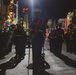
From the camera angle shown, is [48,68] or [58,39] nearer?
[48,68]

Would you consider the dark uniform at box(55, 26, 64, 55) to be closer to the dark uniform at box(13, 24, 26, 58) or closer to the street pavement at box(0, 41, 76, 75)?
the dark uniform at box(13, 24, 26, 58)

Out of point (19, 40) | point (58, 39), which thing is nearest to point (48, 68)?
point (19, 40)

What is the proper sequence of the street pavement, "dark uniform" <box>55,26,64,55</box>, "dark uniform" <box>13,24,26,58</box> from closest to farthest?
the street pavement → "dark uniform" <box>13,24,26,58</box> → "dark uniform" <box>55,26,64,55</box>

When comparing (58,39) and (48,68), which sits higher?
(58,39)

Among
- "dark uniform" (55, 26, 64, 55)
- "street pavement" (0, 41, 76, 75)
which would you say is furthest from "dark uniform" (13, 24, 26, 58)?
"dark uniform" (55, 26, 64, 55)

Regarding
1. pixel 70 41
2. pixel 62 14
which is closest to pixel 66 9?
pixel 62 14

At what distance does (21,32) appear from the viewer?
16.5m

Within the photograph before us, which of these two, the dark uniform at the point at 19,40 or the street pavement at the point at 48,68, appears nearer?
the street pavement at the point at 48,68

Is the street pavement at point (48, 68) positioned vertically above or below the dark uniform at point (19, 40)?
below

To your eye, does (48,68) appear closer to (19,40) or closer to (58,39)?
(19,40)

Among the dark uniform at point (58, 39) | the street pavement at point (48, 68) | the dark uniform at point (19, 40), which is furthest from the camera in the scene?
the dark uniform at point (58, 39)

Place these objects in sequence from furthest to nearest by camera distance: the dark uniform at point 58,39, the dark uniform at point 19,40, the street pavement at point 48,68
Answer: the dark uniform at point 58,39, the dark uniform at point 19,40, the street pavement at point 48,68

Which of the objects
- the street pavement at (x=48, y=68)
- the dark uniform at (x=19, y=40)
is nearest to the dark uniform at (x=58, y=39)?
the dark uniform at (x=19, y=40)

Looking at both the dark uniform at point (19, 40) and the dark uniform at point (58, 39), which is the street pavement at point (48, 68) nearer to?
the dark uniform at point (19, 40)
